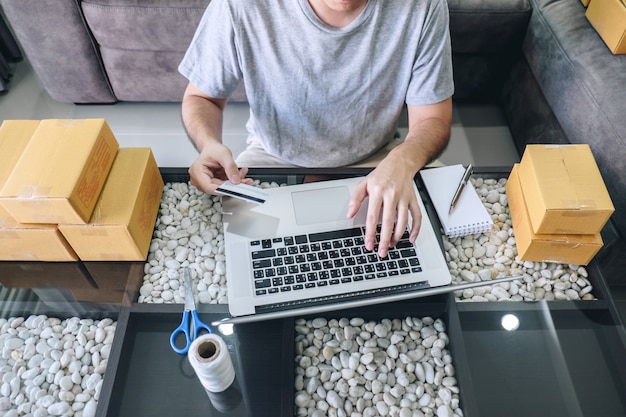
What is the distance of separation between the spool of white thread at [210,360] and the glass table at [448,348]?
0.05 metres

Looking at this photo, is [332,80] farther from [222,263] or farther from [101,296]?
[101,296]

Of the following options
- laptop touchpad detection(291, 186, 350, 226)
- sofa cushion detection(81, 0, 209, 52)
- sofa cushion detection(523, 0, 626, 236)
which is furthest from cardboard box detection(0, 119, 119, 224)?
sofa cushion detection(523, 0, 626, 236)

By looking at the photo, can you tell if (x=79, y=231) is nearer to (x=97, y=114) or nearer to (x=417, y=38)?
(x=417, y=38)

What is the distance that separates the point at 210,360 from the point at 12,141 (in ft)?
1.99

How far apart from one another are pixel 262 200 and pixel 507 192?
521 millimetres

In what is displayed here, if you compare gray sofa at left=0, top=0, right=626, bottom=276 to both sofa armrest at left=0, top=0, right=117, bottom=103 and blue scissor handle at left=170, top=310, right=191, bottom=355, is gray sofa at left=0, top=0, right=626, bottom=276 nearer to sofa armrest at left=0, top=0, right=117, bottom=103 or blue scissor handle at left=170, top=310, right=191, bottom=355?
sofa armrest at left=0, top=0, right=117, bottom=103

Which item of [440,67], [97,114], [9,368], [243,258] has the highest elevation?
[97,114]

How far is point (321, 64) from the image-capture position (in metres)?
1.02

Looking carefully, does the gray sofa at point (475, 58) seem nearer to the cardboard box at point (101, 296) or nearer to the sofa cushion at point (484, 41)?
the sofa cushion at point (484, 41)

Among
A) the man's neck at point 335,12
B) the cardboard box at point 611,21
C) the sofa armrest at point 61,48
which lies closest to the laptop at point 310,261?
the man's neck at point 335,12

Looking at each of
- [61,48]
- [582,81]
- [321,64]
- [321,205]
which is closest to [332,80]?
[321,64]

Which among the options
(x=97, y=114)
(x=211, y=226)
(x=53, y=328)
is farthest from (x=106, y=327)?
(x=97, y=114)

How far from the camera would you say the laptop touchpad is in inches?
37.0

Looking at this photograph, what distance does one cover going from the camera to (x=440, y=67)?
3.39 feet
